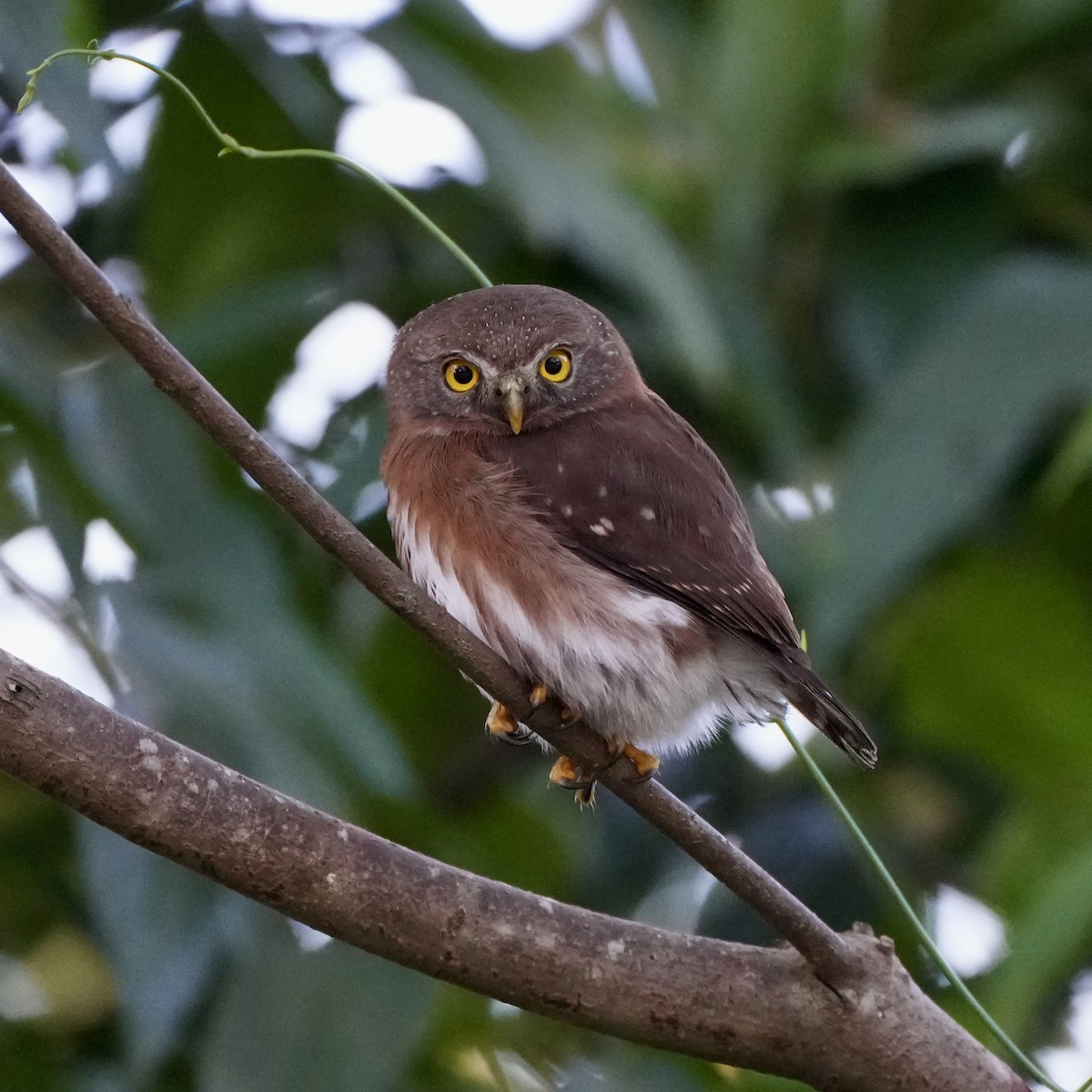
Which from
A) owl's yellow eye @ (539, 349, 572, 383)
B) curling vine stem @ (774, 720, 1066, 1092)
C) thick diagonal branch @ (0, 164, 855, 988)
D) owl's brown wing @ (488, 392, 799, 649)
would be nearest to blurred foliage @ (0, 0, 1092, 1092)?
owl's yellow eye @ (539, 349, 572, 383)

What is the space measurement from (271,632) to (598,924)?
1.08m

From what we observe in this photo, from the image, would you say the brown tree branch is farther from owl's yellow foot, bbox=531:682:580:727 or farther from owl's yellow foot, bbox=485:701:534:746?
owl's yellow foot, bbox=485:701:534:746

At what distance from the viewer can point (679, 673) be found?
3.35m

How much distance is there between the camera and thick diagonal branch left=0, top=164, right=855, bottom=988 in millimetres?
2203

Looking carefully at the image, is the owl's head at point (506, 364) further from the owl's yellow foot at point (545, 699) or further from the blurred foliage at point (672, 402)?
the owl's yellow foot at point (545, 699)

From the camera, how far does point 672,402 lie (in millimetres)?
4965

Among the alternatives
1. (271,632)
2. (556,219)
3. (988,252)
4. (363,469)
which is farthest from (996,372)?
(271,632)

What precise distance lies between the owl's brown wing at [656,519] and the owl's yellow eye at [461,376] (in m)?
0.21

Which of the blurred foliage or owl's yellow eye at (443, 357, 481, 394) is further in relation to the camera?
owl's yellow eye at (443, 357, 481, 394)

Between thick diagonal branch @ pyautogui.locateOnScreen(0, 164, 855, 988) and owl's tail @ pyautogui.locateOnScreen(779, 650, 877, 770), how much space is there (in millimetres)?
429

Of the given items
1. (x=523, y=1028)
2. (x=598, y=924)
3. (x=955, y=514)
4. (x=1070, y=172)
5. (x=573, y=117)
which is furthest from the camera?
(x=1070, y=172)

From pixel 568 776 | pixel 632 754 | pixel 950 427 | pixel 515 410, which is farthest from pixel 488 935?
pixel 950 427

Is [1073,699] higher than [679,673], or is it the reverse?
[679,673]

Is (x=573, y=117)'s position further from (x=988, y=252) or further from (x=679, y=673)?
(x=679, y=673)
